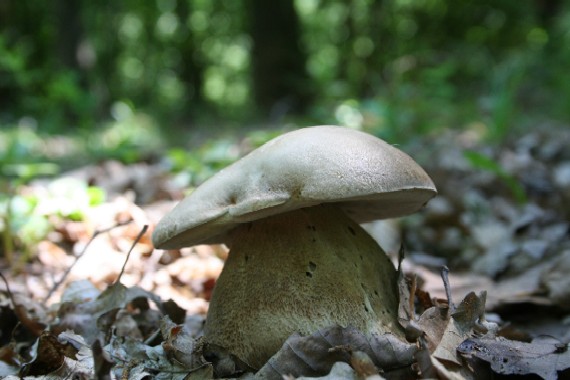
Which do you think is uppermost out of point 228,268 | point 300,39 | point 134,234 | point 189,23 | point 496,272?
point 189,23

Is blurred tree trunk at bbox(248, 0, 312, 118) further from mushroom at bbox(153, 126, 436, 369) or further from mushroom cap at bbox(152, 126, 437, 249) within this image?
mushroom cap at bbox(152, 126, 437, 249)

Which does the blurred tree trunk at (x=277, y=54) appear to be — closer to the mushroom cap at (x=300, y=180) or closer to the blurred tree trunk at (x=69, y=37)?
the blurred tree trunk at (x=69, y=37)

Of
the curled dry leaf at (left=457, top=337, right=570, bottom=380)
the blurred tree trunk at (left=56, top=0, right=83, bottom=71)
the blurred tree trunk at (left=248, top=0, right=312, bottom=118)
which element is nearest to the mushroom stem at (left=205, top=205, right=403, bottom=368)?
the curled dry leaf at (left=457, top=337, right=570, bottom=380)

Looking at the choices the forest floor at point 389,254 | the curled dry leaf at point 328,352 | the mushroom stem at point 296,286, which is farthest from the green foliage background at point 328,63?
the curled dry leaf at point 328,352

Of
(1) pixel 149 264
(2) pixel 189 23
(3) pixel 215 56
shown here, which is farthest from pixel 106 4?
(1) pixel 149 264

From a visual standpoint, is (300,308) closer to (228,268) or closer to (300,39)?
(228,268)
